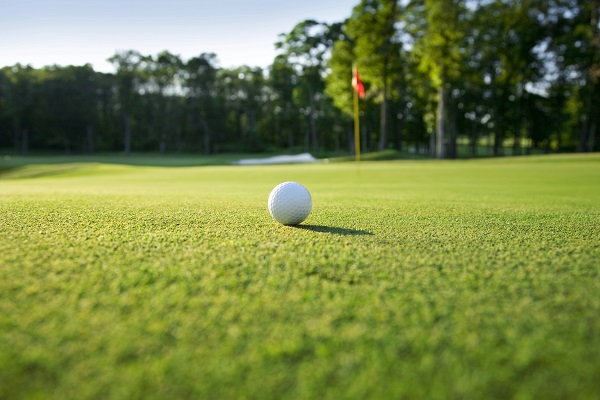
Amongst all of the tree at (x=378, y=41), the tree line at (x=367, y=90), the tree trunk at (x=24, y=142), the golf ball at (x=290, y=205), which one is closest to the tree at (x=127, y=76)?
the tree line at (x=367, y=90)

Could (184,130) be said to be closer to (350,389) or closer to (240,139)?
(240,139)

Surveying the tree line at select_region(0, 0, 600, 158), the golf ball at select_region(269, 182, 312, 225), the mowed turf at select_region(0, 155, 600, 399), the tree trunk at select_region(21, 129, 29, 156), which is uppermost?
the tree line at select_region(0, 0, 600, 158)

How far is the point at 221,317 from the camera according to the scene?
181 centimetres

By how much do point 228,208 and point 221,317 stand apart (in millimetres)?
3517

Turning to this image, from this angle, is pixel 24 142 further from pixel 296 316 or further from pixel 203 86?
pixel 296 316

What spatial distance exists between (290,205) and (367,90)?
37.2 m

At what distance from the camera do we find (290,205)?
4039 millimetres

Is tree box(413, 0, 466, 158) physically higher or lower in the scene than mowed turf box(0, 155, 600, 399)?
higher

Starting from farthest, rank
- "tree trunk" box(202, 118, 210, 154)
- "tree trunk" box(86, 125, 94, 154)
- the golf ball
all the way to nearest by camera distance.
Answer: "tree trunk" box(86, 125, 94, 154), "tree trunk" box(202, 118, 210, 154), the golf ball

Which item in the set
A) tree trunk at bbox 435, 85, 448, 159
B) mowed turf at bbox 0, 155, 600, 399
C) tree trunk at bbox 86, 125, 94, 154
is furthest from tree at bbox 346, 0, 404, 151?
tree trunk at bbox 86, 125, 94, 154

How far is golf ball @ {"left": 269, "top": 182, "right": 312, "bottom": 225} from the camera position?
4.05 m

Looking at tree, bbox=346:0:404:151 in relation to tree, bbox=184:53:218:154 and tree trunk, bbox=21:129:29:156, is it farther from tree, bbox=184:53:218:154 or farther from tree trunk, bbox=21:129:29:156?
tree trunk, bbox=21:129:29:156

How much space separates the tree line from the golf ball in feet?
93.6

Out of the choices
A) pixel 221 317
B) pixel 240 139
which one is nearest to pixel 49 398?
pixel 221 317
